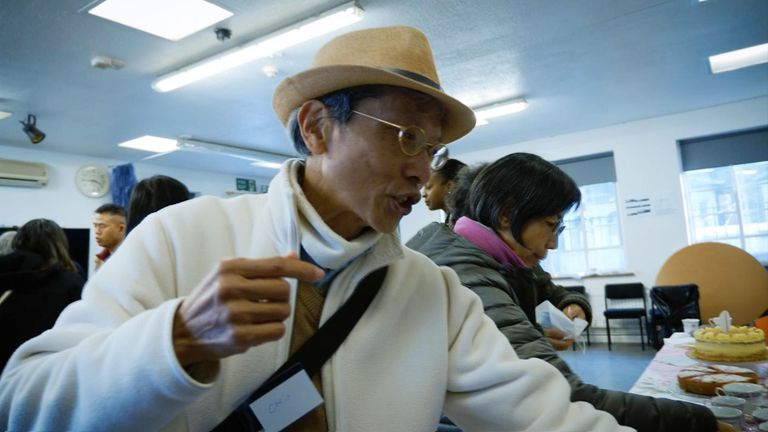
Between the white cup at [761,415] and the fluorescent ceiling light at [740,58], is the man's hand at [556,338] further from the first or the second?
the fluorescent ceiling light at [740,58]

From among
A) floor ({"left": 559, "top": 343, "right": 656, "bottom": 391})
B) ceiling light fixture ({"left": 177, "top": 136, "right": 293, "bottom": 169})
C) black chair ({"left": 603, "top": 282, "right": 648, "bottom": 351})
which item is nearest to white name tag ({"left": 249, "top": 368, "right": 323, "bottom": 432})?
floor ({"left": 559, "top": 343, "right": 656, "bottom": 391})

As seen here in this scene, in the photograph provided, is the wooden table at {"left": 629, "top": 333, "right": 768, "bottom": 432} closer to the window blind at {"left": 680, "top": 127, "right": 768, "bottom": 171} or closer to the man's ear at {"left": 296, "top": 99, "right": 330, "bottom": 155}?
the man's ear at {"left": 296, "top": 99, "right": 330, "bottom": 155}

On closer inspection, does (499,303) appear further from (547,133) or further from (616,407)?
(547,133)

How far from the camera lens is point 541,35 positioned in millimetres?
4121

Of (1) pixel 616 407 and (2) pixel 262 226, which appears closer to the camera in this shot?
(2) pixel 262 226

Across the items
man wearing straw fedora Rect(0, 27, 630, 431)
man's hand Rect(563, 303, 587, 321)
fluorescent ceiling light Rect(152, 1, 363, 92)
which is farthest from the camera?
fluorescent ceiling light Rect(152, 1, 363, 92)

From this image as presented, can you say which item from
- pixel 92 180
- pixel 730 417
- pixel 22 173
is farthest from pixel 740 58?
pixel 22 173

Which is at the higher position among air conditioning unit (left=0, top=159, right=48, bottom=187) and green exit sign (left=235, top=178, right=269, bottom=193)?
green exit sign (left=235, top=178, right=269, bottom=193)

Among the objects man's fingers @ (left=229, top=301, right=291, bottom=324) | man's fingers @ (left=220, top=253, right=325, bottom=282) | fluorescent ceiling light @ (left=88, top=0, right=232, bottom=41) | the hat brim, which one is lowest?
man's fingers @ (left=229, top=301, right=291, bottom=324)

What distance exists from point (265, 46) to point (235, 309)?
12.0 ft

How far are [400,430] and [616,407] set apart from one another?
63 centimetres

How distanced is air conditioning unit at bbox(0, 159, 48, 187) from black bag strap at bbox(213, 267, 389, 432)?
306 inches

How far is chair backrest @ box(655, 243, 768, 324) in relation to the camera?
5.29 meters

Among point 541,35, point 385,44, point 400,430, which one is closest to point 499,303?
point 400,430
